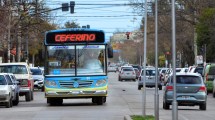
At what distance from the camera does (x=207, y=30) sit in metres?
60.7

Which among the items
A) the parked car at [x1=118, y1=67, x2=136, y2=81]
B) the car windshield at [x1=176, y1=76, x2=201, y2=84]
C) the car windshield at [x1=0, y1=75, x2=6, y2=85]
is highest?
the car windshield at [x1=176, y1=76, x2=201, y2=84]

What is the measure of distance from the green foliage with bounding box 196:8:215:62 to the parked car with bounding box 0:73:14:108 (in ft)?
101

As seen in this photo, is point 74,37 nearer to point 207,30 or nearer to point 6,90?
point 6,90

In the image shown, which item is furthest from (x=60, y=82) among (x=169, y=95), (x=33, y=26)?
(x=33, y=26)

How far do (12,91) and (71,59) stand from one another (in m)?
3.41

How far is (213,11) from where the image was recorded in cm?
5750

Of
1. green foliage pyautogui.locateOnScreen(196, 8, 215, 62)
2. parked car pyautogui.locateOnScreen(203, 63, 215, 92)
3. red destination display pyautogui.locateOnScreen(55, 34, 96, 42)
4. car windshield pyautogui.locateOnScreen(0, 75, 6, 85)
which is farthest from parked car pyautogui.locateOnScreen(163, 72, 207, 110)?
green foliage pyautogui.locateOnScreen(196, 8, 215, 62)

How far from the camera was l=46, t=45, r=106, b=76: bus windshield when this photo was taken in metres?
28.8

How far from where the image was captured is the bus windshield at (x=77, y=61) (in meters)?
28.8

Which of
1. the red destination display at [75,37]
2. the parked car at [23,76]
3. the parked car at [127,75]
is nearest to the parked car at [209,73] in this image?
the parked car at [23,76]

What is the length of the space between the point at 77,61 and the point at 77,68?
31 cm

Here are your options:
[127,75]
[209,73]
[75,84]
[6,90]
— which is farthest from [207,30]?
[6,90]

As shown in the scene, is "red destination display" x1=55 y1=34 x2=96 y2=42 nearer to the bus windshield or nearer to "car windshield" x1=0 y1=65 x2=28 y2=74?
the bus windshield

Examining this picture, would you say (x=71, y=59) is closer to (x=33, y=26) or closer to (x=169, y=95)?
(x=169, y=95)
